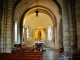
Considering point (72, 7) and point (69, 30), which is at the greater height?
point (72, 7)

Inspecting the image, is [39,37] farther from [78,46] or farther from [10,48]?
[78,46]

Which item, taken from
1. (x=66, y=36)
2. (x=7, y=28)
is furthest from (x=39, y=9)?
(x=66, y=36)

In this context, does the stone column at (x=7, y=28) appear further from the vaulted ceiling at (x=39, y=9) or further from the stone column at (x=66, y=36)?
the vaulted ceiling at (x=39, y=9)

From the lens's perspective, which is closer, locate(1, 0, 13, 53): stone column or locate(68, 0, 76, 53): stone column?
locate(68, 0, 76, 53): stone column

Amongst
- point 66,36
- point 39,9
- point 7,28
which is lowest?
point 66,36

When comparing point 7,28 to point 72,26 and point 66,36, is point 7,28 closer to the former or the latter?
point 66,36

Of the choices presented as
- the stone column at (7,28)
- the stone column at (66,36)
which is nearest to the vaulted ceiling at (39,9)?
the stone column at (7,28)

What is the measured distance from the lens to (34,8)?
2316cm

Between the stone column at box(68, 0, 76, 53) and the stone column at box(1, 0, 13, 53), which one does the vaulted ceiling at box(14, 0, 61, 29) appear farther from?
the stone column at box(68, 0, 76, 53)

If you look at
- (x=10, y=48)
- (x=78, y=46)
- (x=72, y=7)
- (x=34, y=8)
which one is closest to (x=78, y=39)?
(x=78, y=46)

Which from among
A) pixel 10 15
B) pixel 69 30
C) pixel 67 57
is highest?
pixel 10 15

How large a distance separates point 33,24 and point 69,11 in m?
20.8

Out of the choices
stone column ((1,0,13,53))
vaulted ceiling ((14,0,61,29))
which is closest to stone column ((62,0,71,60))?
stone column ((1,0,13,53))

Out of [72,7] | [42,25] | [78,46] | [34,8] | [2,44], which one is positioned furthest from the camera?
[42,25]
